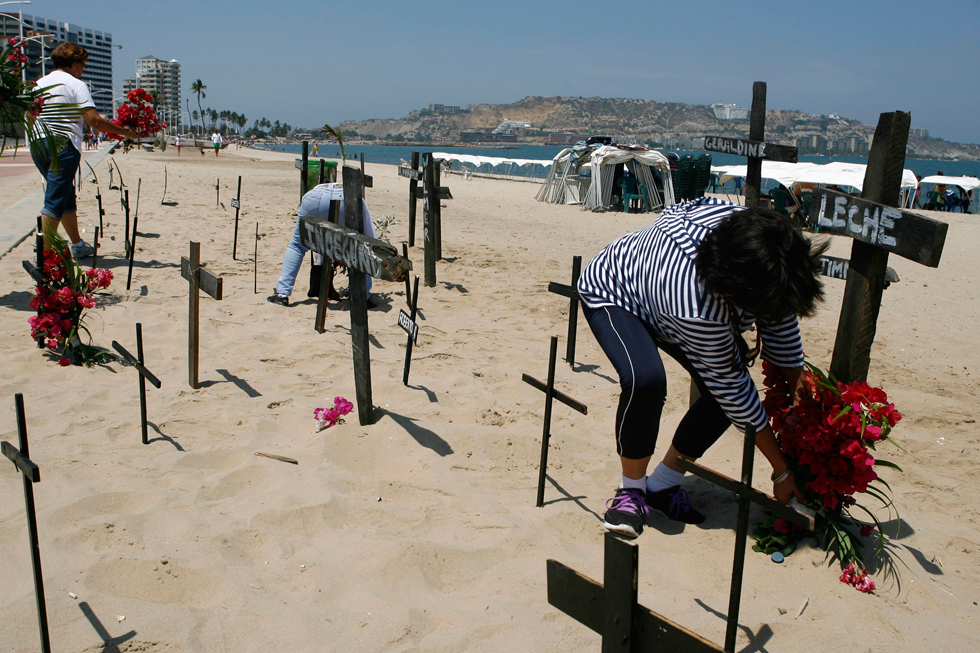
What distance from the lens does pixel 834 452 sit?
2.58 m

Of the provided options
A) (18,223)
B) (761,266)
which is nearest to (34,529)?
(761,266)

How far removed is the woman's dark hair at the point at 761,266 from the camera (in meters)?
2.29

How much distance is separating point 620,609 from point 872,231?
6.67ft

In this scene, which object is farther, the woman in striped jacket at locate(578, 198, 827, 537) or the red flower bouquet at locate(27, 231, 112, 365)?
the red flower bouquet at locate(27, 231, 112, 365)

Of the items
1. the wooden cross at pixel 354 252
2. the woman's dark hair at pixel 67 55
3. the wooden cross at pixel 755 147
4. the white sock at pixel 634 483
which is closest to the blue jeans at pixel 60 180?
the woman's dark hair at pixel 67 55

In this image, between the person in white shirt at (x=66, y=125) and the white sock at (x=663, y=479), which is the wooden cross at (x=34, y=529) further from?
the person in white shirt at (x=66, y=125)

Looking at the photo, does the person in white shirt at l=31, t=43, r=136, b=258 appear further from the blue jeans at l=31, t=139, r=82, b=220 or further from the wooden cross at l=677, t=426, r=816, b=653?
the wooden cross at l=677, t=426, r=816, b=653

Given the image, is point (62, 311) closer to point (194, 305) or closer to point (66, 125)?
point (194, 305)

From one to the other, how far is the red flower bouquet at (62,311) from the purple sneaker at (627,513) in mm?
3319

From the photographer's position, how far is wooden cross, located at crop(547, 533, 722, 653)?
136cm

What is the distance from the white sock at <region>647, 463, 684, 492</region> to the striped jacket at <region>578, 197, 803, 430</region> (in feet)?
1.46

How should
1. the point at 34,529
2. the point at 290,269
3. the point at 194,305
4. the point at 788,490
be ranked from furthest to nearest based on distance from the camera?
the point at 290,269
the point at 194,305
the point at 788,490
the point at 34,529

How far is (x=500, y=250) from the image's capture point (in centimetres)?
1003

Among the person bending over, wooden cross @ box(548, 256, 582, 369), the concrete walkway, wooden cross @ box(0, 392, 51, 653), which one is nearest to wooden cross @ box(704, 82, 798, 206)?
wooden cross @ box(548, 256, 582, 369)
